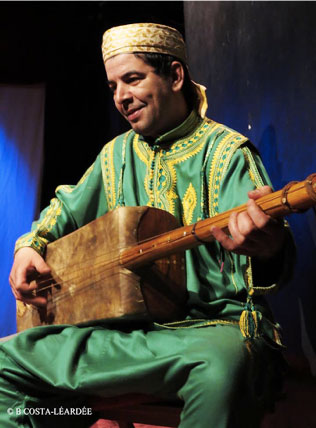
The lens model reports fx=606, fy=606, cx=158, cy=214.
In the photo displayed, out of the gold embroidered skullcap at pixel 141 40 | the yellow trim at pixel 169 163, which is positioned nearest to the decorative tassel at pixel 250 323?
the yellow trim at pixel 169 163

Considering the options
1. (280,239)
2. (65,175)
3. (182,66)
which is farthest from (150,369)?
(65,175)

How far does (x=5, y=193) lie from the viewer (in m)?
4.25

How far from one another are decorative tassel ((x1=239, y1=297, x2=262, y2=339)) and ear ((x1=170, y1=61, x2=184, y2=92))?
0.78 metres

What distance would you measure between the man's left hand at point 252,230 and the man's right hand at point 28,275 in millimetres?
724

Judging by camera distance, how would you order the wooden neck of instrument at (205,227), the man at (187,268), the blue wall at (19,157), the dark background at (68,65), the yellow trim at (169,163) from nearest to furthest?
the wooden neck of instrument at (205,227), the man at (187,268), the yellow trim at (169,163), the dark background at (68,65), the blue wall at (19,157)

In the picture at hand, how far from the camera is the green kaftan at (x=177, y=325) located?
1371mm

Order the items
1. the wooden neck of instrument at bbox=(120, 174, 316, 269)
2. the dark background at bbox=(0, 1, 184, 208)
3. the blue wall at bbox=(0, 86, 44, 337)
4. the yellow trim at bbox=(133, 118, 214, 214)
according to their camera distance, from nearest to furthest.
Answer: the wooden neck of instrument at bbox=(120, 174, 316, 269), the yellow trim at bbox=(133, 118, 214, 214), the dark background at bbox=(0, 1, 184, 208), the blue wall at bbox=(0, 86, 44, 337)

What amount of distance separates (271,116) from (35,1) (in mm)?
2270

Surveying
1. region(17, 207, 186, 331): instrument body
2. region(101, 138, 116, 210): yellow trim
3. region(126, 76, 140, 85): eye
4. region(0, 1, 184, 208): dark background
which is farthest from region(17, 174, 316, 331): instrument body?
region(0, 1, 184, 208): dark background

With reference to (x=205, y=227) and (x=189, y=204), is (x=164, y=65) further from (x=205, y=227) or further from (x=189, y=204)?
(x=205, y=227)

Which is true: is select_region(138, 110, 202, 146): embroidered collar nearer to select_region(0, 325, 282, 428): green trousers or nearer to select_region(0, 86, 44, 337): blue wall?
select_region(0, 325, 282, 428): green trousers

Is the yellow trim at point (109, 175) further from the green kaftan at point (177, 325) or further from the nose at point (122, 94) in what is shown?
the nose at point (122, 94)

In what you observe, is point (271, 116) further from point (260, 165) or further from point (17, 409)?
point (17, 409)

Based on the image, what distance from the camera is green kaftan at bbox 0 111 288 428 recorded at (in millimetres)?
1371
